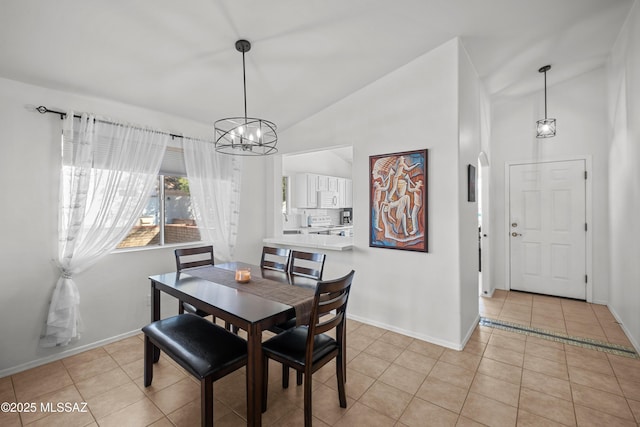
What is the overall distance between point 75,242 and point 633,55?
5379mm

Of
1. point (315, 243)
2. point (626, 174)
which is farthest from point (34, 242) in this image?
point (626, 174)

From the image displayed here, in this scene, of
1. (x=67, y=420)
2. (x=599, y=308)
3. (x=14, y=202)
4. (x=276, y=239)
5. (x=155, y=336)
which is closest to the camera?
(x=67, y=420)

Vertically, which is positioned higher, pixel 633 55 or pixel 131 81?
pixel 633 55

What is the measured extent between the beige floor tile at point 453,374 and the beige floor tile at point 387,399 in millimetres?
389

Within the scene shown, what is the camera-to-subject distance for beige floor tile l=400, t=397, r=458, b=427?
1842mm

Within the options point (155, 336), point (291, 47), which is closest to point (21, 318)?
point (155, 336)

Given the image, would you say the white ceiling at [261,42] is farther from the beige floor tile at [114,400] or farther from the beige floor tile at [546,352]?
the beige floor tile at [546,352]

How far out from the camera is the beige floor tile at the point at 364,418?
72.1 inches

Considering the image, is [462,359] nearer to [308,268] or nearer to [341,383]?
[341,383]

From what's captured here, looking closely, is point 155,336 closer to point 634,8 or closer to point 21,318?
point 21,318

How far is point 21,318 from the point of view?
96.0 inches

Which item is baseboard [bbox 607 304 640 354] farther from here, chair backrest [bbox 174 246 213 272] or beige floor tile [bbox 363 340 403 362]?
chair backrest [bbox 174 246 213 272]

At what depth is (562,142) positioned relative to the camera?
13.8 ft

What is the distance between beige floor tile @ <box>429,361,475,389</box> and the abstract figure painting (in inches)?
40.7
